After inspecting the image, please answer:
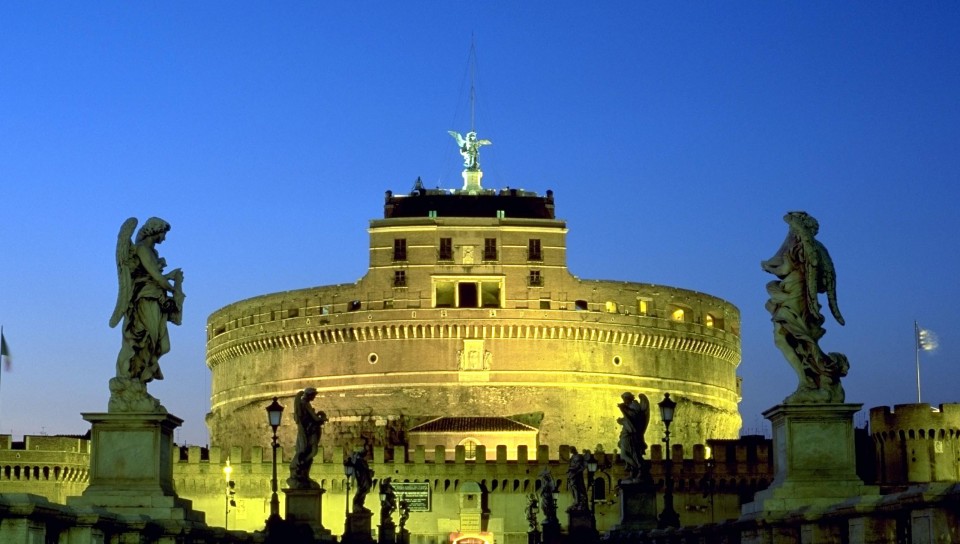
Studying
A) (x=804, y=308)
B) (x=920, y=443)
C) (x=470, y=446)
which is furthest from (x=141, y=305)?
(x=920, y=443)

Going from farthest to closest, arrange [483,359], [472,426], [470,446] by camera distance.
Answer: [483,359] → [472,426] → [470,446]

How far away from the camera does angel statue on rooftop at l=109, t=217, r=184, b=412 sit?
20.2 meters

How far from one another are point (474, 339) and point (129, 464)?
75948 mm

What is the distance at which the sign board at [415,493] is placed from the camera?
84.2 m

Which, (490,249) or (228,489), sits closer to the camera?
(228,489)

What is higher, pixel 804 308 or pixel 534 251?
pixel 534 251

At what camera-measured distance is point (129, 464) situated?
19.6m

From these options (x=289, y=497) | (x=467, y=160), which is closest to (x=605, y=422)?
(x=467, y=160)

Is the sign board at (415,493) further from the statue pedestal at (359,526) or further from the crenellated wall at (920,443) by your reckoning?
the statue pedestal at (359,526)

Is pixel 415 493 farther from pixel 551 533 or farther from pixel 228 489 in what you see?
pixel 551 533

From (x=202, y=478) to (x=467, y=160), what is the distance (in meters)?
31.9

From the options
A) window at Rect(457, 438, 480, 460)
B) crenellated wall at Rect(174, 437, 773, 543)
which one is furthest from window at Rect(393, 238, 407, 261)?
crenellated wall at Rect(174, 437, 773, 543)

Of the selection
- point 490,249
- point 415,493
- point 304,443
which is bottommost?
point 304,443


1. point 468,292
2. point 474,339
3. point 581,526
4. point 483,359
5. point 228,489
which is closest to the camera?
point 581,526
